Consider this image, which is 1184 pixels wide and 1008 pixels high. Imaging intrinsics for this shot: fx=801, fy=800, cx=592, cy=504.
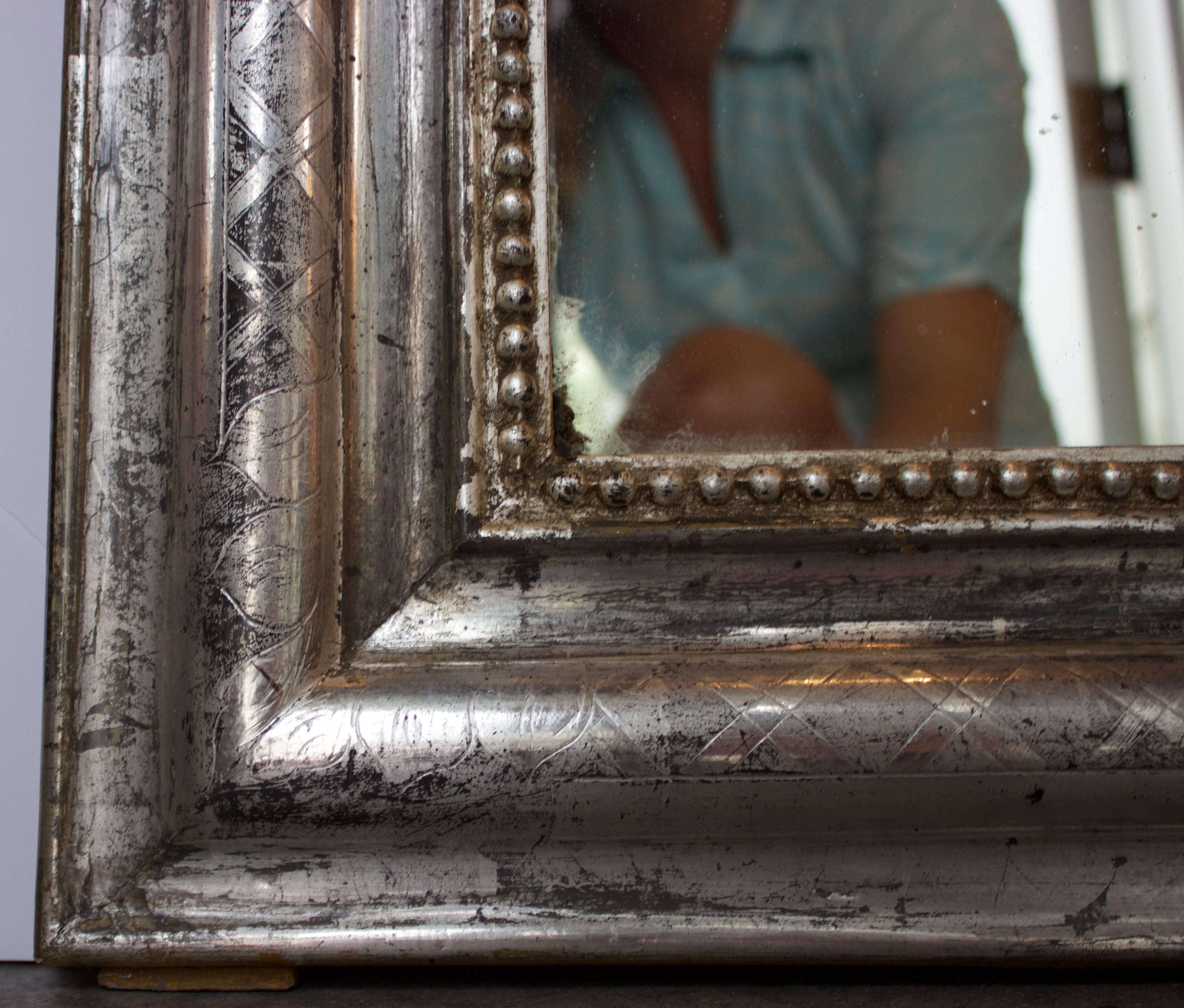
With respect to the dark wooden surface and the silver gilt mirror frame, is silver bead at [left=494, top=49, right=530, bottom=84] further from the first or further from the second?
the dark wooden surface

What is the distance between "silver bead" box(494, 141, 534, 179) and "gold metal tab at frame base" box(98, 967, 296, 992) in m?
0.36

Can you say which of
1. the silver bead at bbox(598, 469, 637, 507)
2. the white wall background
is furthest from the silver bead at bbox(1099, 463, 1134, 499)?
the white wall background

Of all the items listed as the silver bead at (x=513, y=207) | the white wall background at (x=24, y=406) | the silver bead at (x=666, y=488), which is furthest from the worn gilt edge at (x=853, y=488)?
the white wall background at (x=24, y=406)

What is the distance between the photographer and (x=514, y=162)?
378 millimetres

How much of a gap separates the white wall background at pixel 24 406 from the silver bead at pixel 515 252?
0.24 metres

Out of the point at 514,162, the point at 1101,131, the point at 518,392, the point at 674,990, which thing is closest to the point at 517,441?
the point at 518,392

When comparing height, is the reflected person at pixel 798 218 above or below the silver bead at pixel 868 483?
above

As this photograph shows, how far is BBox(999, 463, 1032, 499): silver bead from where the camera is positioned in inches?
14.6

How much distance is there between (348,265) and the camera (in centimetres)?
38

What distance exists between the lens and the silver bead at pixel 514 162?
0.38m

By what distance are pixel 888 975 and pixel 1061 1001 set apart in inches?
2.5

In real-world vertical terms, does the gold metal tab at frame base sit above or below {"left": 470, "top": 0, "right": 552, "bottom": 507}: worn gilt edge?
below

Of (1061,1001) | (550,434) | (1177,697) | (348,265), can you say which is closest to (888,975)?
(1061,1001)

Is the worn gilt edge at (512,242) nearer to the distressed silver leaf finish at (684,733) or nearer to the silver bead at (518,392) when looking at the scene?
the silver bead at (518,392)
